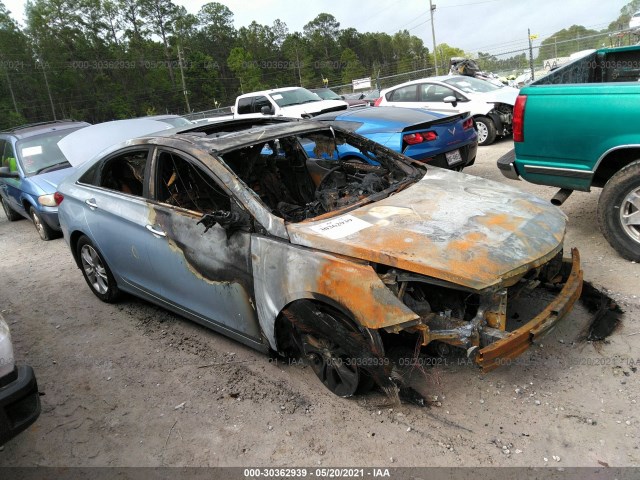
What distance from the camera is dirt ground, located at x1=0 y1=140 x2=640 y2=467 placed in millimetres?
2398

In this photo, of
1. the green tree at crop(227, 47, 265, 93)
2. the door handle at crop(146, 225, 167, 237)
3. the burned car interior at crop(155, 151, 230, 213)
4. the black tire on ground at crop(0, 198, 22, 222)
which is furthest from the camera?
the green tree at crop(227, 47, 265, 93)

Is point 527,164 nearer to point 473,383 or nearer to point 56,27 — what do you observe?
point 473,383

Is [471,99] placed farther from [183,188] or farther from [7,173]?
[7,173]

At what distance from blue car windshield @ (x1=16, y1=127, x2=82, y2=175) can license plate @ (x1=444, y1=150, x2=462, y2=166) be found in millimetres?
5773

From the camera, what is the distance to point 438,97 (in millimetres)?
9688

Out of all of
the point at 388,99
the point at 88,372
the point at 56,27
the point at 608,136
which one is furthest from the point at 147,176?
the point at 56,27

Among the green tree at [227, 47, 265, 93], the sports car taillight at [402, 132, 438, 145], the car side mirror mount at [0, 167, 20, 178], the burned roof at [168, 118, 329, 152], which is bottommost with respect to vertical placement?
the sports car taillight at [402, 132, 438, 145]

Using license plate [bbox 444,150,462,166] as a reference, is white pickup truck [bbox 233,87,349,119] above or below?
above

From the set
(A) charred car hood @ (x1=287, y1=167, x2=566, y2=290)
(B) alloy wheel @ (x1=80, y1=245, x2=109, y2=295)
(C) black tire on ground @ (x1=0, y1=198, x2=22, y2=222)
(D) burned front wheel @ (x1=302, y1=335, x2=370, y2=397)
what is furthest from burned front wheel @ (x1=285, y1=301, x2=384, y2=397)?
(C) black tire on ground @ (x1=0, y1=198, x2=22, y2=222)

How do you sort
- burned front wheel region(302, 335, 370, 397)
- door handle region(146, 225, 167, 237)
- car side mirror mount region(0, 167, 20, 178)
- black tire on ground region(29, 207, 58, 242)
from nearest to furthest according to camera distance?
burned front wheel region(302, 335, 370, 397)
door handle region(146, 225, 167, 237)
car side mirror mount region(0, 167, 20, 178)
black tire on ground region(29, 207, 58, 242)

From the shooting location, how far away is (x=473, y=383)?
285 centimetres

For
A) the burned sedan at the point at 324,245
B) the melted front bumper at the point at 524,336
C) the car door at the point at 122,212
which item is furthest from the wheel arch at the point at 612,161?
the car door at the point at 122,212

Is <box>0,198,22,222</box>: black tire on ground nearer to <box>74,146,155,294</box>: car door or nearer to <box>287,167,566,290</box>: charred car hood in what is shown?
<box>74,146,155,294</box>: car door

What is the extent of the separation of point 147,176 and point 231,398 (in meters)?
1.76
